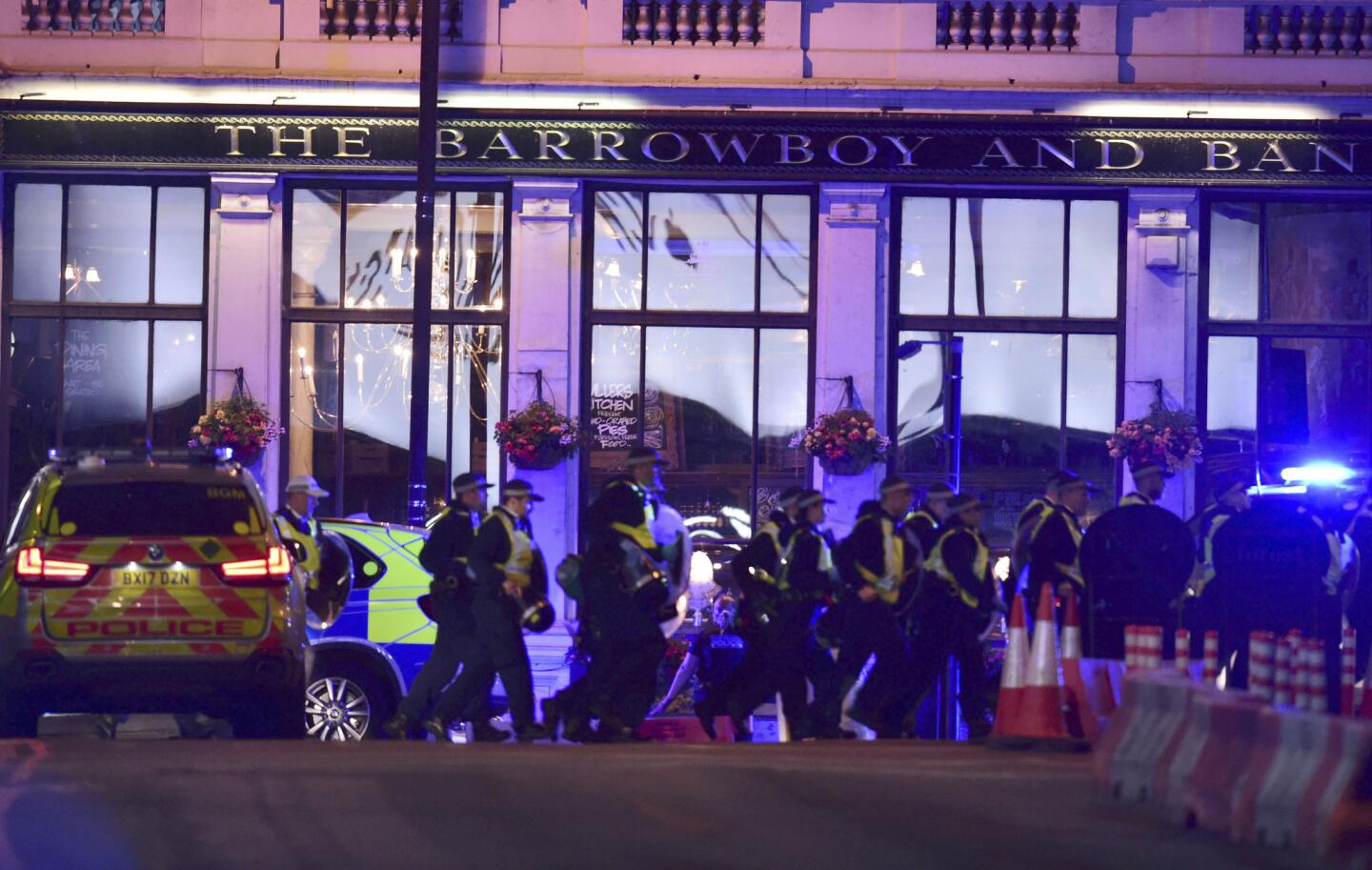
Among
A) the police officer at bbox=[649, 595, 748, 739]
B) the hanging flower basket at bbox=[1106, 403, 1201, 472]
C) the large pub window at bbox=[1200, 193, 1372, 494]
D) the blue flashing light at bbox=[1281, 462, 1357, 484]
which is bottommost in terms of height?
the police officer at bbox=[649, 595, 748, 739]

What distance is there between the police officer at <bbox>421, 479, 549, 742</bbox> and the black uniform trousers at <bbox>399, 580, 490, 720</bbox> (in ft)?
0.20

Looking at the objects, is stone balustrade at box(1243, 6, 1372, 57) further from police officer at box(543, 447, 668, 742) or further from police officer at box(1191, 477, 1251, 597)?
police officer at box(543, 447, 668, 742)

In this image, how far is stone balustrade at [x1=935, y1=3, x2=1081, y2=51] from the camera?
22984mm

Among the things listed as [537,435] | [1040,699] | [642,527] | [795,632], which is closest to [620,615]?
[642,527]

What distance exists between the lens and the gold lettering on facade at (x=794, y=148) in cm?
2255

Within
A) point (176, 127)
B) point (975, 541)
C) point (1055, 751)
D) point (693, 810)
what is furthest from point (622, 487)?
point (176, 127)

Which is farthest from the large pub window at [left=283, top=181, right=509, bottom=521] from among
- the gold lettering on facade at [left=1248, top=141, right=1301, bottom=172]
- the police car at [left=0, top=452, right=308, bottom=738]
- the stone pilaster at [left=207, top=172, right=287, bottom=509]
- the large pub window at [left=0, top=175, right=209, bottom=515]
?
the police car at [left=0, top=452, right=308, bottom=738]

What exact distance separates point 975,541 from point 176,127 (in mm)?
11749

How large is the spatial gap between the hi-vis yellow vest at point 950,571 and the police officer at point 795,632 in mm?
699

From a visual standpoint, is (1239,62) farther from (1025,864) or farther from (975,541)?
(1025,864)

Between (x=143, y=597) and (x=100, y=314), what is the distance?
11280mm

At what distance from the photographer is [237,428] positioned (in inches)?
867

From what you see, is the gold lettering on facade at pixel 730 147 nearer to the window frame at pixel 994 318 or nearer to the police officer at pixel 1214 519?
the window frame at pixel 994 318

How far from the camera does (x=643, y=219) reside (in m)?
23.2
